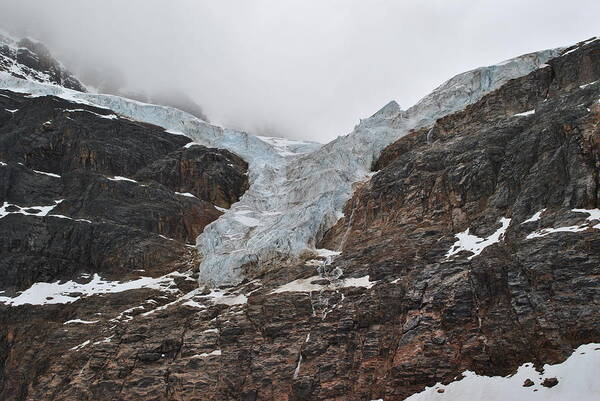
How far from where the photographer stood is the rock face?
371ft

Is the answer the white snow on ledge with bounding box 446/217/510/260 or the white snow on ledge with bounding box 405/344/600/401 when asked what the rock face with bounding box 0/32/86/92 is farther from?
the white snow on ledge with bounding box 405/344/600/401

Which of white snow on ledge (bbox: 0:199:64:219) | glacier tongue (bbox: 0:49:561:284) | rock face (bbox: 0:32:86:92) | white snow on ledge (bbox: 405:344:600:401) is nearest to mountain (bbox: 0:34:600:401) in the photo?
white snow on ledge (bbox: 405:344:600:401)

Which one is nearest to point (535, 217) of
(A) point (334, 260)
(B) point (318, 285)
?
(A) point (334, 260)

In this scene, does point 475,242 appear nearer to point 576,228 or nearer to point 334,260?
point 576,228

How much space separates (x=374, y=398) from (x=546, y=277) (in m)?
13.1


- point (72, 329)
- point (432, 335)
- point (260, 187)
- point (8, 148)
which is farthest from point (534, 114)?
point (8, 148)

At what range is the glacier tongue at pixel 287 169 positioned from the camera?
54094mm

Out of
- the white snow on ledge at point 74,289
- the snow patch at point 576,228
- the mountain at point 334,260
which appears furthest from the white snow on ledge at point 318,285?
the white snow on ledge at point 74,289

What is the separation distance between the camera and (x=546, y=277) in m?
33.2

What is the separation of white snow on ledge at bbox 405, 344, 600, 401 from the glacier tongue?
23.7 meters

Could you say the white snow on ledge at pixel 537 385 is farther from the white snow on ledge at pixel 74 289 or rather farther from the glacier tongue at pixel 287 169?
the white snow on ledge at pixel 74 289

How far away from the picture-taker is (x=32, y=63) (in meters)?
124

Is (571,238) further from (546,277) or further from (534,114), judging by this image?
(534,114)

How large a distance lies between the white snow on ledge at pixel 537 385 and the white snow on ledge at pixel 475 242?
981 centimetres
